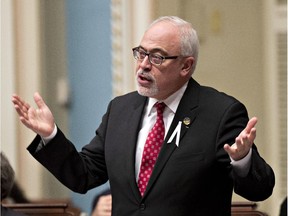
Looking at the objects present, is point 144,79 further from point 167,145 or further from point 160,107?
point 167,145

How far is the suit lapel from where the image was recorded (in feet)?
13.3

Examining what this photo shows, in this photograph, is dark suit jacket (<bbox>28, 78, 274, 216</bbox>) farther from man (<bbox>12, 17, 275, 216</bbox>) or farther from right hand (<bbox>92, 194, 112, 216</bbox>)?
right hand (<bbox>92, 194, 112, 216</bbox>)

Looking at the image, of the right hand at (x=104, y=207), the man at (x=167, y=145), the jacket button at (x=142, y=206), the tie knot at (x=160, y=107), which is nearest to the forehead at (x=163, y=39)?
the man at (x=167, y=145)

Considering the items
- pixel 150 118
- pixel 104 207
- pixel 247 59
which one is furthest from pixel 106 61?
pixel 150 118

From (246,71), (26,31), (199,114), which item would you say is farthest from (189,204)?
(26,31)

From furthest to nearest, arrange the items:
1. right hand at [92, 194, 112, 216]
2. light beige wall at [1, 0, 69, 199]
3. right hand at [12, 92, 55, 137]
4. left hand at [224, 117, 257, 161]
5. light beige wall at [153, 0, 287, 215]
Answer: light beige wall at [1, 0, 69, 199] → light beige wall at [153, 0, 287, 215] → right hand at [92, 194, 112, 216] → right hand at [12, 92, 55, 137] → left hand at [224, 117, 257, 161]

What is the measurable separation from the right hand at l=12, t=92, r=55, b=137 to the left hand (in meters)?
0.77

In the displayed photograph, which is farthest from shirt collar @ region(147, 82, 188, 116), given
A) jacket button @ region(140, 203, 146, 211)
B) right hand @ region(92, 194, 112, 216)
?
right hand @ region(92, 194, 112, 216)

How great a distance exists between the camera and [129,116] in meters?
4.28

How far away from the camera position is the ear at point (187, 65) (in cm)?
418

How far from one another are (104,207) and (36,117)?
132 cm

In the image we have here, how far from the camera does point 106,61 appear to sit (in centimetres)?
767

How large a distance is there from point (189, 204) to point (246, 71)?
11.6 ft

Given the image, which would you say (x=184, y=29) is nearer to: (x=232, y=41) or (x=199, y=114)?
(x=199, y=114)
